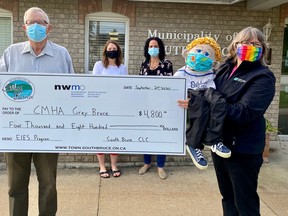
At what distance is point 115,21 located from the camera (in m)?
5.57

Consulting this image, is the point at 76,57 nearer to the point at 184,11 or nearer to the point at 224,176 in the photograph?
the point at 184,11

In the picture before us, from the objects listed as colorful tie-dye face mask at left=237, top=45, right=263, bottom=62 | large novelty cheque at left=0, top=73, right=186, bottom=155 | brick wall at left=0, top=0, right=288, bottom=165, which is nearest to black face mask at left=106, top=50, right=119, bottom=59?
brick wall at left=0, top=0, right=288, bottom=165

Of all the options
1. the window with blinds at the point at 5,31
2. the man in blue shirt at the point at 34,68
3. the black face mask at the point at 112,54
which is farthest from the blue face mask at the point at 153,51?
the window with blinds at the point at 5,31

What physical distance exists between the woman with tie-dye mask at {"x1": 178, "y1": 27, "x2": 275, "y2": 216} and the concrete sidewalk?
1253mm

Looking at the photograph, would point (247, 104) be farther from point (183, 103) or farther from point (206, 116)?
point (183, 103)

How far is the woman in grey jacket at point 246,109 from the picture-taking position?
7.54 ft

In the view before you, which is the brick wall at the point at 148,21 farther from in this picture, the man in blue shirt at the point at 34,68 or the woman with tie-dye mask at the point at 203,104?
the woman with tie-dye mask at the point at 203,104

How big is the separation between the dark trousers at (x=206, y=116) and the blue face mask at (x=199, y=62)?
26cm

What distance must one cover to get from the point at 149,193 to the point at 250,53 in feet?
7.74

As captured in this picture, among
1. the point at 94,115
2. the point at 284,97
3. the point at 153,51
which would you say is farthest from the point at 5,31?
the point at 284,97

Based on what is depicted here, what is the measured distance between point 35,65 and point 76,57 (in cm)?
261

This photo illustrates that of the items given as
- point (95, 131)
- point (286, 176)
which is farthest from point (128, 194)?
point (286, 176)

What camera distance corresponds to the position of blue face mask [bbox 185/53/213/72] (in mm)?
2727

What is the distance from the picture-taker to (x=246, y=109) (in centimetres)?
227
